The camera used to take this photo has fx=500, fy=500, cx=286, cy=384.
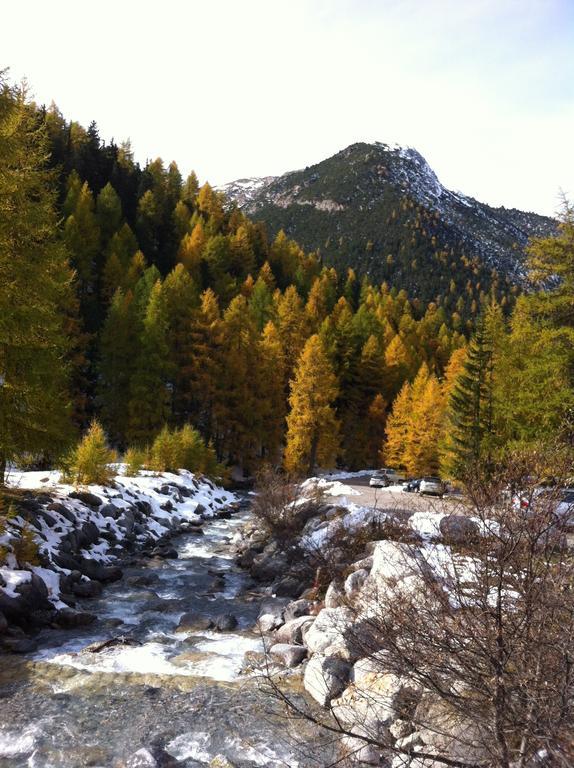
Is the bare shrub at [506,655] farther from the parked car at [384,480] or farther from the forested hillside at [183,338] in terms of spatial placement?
the parked car at [384,480]

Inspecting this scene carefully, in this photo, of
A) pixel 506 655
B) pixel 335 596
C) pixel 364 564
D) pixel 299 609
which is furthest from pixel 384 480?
pixel 506 655

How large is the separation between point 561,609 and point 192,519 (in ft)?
65.2

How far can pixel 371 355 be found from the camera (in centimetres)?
4831

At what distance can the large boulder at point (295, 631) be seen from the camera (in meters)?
10.1

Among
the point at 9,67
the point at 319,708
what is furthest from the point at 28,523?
the point at 9,67

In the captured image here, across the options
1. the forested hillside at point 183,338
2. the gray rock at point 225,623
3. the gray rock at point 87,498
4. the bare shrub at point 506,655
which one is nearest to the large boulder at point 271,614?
the gray rock at point 225,623

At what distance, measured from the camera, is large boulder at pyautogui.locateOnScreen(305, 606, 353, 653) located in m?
8.84

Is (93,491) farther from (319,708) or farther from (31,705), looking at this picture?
(319,708)

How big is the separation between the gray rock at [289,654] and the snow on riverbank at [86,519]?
5244mm

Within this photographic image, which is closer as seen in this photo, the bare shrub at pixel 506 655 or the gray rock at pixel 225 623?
the bare shrub at pixel 506 655

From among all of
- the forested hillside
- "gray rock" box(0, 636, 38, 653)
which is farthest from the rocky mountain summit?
"gray rock" box(0, 636, 38, 653)

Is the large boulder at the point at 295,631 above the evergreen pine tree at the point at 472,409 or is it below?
below

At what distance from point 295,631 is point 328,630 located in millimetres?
1233

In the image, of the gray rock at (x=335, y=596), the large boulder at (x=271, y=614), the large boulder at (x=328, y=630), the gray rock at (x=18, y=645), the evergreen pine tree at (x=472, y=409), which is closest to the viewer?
the large boulder at (x=328, y=630)
